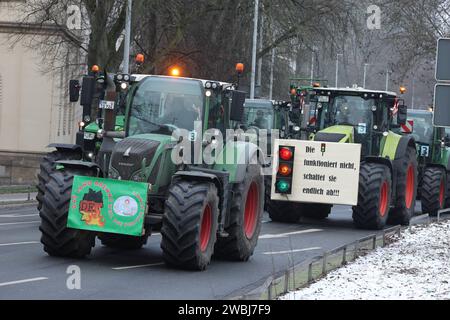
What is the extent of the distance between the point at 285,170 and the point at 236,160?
606 cm

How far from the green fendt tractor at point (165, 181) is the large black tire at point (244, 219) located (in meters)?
0.02

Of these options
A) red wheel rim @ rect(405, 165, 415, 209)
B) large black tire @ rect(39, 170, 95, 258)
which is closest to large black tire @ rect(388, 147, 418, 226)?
red wheel rim @ rect(405, 165, 415, 209)

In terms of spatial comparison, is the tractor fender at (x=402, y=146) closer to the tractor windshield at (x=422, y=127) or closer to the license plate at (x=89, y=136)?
the tractor windshield at (x=422, y=127)

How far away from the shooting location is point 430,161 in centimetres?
3003

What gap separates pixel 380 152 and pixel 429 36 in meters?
14.1

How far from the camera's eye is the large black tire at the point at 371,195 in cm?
2200

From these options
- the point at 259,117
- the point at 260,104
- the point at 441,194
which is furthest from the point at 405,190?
the point at 260,104

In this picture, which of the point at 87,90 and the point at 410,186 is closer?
the point at 87,90

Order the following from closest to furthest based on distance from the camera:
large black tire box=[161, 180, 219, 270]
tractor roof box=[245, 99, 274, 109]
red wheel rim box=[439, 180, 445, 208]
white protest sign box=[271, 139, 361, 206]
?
large black tire box=[161, 180, 219, 270] < white protest sign box=[271, 139, 361, 206] < red wheel rim box=[439, 180, 445, 208] < tractor roof box=[245, 99, 274, 109]

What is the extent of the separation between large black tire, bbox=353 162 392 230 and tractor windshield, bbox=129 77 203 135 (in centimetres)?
708

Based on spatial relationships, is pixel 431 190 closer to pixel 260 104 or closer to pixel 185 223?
pixel 260 104

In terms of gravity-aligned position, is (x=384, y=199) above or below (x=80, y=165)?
A: below

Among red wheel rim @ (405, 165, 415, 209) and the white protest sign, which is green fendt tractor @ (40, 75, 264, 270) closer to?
the white protest sign

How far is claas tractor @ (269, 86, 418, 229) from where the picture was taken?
890 inches
